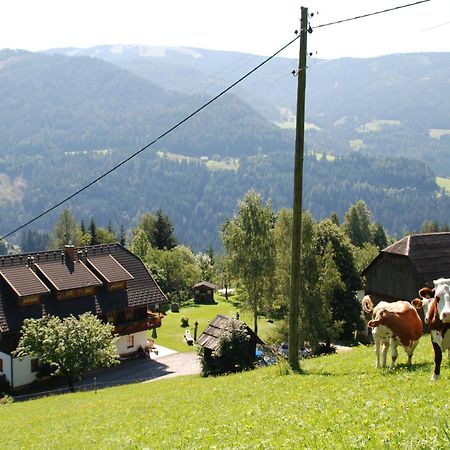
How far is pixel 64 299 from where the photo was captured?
46.5 meters

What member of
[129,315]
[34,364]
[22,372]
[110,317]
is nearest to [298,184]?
[34,364]

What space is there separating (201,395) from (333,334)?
25.3 metres

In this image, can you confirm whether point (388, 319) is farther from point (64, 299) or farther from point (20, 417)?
point (64, 299)

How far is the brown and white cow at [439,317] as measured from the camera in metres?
12.8

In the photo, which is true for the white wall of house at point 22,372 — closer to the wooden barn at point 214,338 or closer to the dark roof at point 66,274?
the dark roof at point 66,274

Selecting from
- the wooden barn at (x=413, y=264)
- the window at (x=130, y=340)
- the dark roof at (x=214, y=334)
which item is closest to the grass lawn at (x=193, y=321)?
the window at (x=130, y=340)

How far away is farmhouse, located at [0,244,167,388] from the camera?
4319cm

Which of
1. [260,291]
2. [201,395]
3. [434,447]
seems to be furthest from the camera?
[260,291]

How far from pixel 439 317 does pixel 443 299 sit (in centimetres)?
60

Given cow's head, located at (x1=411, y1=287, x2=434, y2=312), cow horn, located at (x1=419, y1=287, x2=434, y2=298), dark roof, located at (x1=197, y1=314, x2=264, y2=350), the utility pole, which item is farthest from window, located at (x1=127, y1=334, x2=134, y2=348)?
cow horn, located at (x1=419, y1=287, x2=434, y2=298)

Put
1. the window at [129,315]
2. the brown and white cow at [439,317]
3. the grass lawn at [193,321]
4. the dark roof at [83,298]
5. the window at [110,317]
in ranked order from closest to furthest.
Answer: the brown and white cow at [439,317], the dark roof at [83,298], the window at [110,317], the window at [129,315], the grass lawn at [193,321]

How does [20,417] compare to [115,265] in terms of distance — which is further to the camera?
[115,265]

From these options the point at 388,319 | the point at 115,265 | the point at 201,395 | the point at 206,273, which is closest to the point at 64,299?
the point at 115,265

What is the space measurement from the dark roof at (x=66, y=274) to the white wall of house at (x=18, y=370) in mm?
6344
